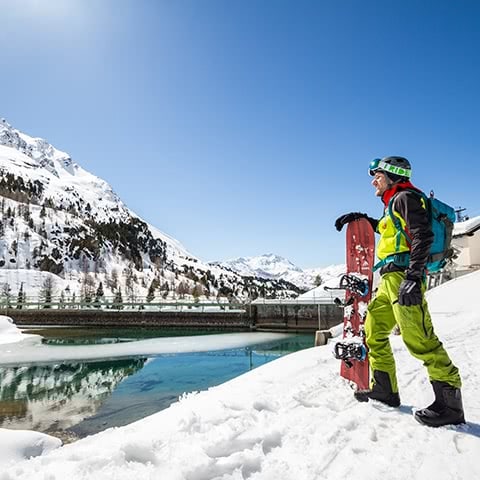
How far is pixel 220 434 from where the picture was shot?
2479mm

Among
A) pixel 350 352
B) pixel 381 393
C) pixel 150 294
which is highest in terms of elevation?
pixel 150 294

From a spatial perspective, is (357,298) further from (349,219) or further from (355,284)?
(349,219)

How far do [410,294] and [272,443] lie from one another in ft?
4.93

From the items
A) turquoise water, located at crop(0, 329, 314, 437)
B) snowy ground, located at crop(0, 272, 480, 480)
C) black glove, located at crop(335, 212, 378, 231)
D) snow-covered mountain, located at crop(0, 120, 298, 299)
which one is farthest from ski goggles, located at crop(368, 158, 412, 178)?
snow-covered mountain, located at crop(0, 120, 298, 299)

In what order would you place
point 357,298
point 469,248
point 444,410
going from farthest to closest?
point 469,248 < point 357,298 < point 444,410

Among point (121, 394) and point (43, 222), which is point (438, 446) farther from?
Answer: point (43, 222)

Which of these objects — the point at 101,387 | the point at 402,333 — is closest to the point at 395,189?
the point at 402,333

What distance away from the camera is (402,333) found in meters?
2.84

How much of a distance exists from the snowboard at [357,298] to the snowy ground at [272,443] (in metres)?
0.28

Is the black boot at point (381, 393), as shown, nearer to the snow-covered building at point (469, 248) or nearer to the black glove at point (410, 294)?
the black glove at point (410, 294)

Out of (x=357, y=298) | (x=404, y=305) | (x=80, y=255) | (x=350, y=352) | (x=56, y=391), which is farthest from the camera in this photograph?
(x=80, y=255)

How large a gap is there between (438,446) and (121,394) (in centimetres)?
1122

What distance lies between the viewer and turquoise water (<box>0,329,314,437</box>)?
9.03 m

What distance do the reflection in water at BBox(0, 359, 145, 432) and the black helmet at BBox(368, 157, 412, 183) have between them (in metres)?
9.08
